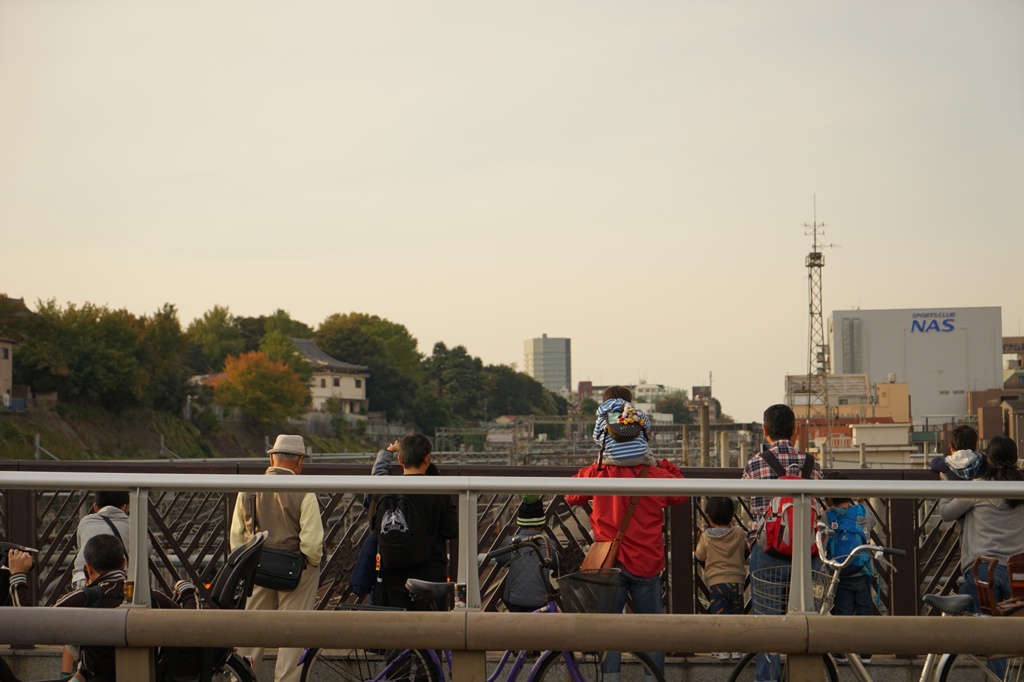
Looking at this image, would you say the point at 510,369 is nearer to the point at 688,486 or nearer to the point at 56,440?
the point at 56,440

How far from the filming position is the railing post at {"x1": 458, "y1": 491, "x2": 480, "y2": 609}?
500 cm

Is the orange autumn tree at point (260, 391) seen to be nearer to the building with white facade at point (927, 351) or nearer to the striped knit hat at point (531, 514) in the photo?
the building with white facade at point (927, 351)

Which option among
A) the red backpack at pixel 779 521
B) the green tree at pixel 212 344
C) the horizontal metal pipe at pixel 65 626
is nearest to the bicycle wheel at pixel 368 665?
the horizontal metal pipe at pixel 65 626

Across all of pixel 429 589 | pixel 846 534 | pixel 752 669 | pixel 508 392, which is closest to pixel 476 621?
pixel 429 589

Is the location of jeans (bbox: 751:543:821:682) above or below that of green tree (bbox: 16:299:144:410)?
below

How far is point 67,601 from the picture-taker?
5.24 metres

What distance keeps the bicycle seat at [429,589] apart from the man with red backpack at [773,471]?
1.82 m

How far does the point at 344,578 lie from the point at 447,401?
134557 mm

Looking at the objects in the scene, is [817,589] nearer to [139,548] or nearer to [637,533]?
[637,533]

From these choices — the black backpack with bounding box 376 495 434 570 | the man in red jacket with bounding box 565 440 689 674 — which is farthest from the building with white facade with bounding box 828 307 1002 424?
the black backpack with bounding box 376 495 434 570

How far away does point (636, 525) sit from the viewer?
614 cm

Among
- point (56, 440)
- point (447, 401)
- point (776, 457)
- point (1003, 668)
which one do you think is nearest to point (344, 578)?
point (776, 457)

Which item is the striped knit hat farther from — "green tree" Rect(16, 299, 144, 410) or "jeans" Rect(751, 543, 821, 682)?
"green tree" Rect(16, 299, 144, 410)

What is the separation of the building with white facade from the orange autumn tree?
50268mm
